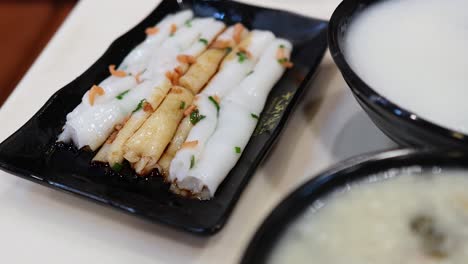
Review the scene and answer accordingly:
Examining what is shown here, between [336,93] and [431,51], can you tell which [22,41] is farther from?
[431,51]

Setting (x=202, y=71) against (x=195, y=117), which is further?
(x=202, y=71)

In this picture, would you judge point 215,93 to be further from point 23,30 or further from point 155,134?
point 23,30

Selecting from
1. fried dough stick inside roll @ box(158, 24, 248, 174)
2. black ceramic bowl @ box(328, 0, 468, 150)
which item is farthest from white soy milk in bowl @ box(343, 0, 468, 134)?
fried dough stick inside roll @ box(158, 24, 248, 174)

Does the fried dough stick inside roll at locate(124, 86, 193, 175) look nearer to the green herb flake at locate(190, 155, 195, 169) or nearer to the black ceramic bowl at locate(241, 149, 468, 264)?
the green herb flake at locate(190, 155, 195, 169)

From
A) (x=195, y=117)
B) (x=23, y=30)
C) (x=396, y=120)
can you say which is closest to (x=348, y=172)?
(x=396, y=120)

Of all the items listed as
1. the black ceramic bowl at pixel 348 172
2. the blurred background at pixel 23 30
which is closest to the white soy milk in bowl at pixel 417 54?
the black ceramic bowl at pixel 348 172

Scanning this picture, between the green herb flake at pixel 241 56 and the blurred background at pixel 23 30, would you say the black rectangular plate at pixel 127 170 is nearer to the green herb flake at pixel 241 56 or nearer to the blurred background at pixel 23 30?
the green herb flake at pixel 241 56
